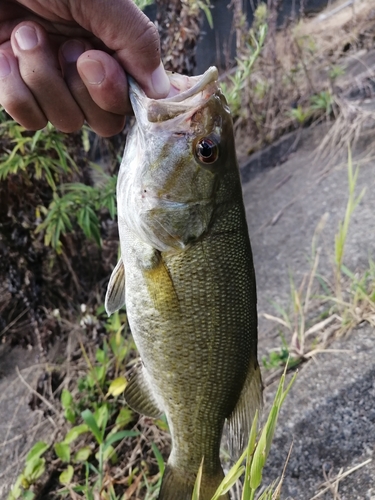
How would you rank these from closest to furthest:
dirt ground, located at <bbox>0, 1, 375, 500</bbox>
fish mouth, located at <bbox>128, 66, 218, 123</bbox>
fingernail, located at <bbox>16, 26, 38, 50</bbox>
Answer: fish mouth, located at <bbox>128, 66, 218, 123</bbox> → fingernail, located at <bbox>16, 26, 38, 50</bbox> → dirt ground, located at <bbox>0, 1, 375, 500</bbox>

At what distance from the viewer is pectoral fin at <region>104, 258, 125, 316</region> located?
1376 mm

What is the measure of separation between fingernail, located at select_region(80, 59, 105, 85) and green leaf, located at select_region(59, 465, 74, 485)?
1671 millimetres

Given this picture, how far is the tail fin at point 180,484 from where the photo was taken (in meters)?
1.43

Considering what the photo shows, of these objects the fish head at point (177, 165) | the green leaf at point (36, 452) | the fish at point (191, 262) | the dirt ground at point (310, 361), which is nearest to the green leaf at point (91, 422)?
the green leaf at point (36, 452)

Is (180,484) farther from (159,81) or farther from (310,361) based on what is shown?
(159,81)

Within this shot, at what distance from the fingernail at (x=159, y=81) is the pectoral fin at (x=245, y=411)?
2.69 ft

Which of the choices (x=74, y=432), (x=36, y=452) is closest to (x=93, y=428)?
(x=74, y=432)

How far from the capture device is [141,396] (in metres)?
1.51

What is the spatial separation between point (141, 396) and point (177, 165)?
0.78 meters

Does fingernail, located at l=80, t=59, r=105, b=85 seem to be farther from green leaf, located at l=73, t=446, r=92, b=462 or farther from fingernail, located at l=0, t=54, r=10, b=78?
green leaf, located at l=73, t=446, r=92, b=462

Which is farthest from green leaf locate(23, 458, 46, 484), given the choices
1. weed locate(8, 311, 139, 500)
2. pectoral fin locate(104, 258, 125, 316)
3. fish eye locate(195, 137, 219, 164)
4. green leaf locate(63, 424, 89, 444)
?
fish eye locate(195, 137, 219, 164)

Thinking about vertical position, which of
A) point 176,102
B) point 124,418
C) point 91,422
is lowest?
point 124,418

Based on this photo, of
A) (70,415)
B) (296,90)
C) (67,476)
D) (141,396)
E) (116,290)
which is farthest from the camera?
(296,90)

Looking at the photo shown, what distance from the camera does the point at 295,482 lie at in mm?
1808
